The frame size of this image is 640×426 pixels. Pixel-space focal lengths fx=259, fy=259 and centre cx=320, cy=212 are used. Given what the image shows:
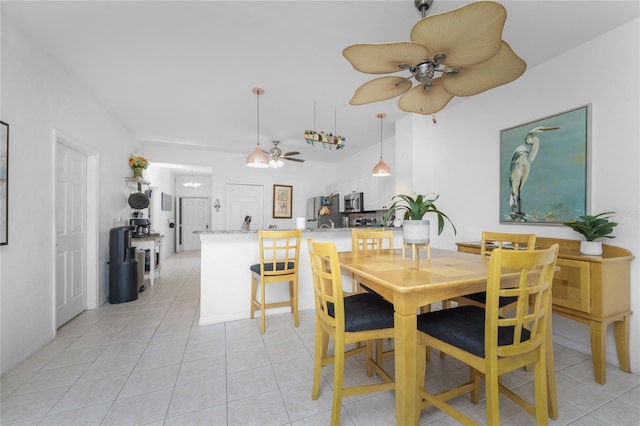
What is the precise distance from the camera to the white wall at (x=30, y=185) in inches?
74.5

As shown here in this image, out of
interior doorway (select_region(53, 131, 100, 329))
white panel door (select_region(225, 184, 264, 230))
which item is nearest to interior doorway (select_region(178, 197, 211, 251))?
white panel door (select_region(225, 184, 264, 230))

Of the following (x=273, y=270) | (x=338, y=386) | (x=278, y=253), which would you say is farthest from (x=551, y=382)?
(x=278, y=253)

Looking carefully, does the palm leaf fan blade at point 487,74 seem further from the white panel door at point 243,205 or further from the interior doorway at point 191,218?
the interior doorway at point 191,218

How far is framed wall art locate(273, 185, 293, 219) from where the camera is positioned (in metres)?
6.50

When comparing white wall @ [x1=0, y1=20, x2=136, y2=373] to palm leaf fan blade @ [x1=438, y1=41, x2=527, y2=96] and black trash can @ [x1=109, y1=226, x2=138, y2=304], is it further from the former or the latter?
palm leaf fan blade @ [x1=438, y1=41, x2=527, y2=96]

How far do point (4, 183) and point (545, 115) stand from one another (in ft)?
14.5

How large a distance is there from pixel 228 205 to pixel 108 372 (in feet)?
14.5

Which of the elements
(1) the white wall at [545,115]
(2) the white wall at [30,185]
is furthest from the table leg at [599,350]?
(2) the white wall at [30,185]

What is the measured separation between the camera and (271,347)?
2.25m

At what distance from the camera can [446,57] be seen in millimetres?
1361

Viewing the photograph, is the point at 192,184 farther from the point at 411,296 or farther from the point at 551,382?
the point at 551,382

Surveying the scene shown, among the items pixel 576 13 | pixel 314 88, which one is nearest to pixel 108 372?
pixel 314 88

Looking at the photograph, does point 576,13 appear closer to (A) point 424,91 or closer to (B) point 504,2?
(B) point 504,2

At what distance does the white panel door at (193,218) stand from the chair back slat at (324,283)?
24.2ft
